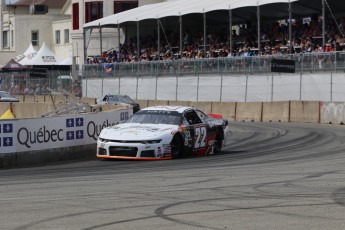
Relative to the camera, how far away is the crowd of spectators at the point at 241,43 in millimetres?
41125

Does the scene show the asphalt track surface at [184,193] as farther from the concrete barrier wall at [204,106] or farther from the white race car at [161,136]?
the concrete barrier wall at [204,106]

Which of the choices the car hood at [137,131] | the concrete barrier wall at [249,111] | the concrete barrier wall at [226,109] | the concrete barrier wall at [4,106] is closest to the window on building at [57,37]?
the concrete barrier wall at [4,106]

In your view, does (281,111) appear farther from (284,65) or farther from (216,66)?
(216,66)

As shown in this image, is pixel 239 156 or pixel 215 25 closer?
pixel 239 156

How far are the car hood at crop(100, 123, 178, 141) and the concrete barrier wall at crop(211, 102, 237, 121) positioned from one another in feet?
65.5

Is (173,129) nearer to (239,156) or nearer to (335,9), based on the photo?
(239,156)

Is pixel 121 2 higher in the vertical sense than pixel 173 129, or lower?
higher

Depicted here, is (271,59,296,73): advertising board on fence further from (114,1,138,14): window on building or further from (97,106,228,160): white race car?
(114,1,138,14): window on building

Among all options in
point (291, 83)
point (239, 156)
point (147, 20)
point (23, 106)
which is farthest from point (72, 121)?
point (147, 20)

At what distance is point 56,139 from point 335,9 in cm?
2723

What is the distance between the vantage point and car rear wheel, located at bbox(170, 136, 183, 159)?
20.6m

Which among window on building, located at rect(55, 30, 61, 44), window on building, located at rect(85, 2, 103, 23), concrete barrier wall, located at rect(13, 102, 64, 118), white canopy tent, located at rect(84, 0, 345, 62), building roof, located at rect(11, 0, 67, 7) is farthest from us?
building roof, located at rect(11, 0, 67, 7)

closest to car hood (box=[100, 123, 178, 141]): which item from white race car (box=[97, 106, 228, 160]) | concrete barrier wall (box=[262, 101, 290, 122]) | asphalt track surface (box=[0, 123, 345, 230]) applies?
white race car (box=[97, 106, 228, 160])

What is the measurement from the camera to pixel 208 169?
17500 mm
